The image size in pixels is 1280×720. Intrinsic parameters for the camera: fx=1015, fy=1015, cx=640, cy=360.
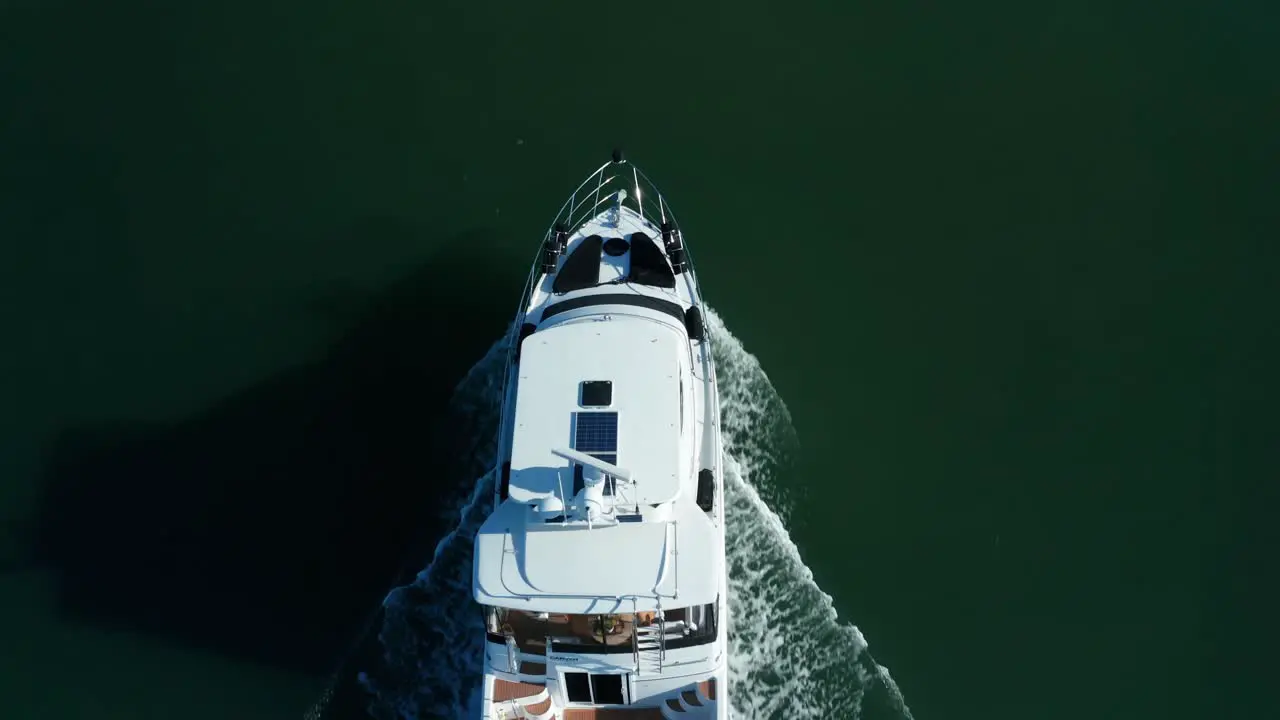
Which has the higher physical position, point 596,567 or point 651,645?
point 596,567

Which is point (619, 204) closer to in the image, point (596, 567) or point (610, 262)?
point (610, 262)

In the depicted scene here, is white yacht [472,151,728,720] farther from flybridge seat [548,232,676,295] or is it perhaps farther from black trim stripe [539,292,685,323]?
flybridge seat [548,232,676,295]

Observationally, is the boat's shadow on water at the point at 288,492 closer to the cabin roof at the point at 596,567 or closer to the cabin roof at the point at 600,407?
the cabin roof at the point at 600,407

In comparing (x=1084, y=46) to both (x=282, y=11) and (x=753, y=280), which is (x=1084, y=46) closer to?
(x=753, y=280)

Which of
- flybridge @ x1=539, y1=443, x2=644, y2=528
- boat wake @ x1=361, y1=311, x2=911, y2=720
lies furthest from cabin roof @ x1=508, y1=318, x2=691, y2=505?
boat wake @ x1=361, y1=311, x2=911, y2=720

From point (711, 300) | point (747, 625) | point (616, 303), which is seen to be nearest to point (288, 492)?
point (616, 303)
